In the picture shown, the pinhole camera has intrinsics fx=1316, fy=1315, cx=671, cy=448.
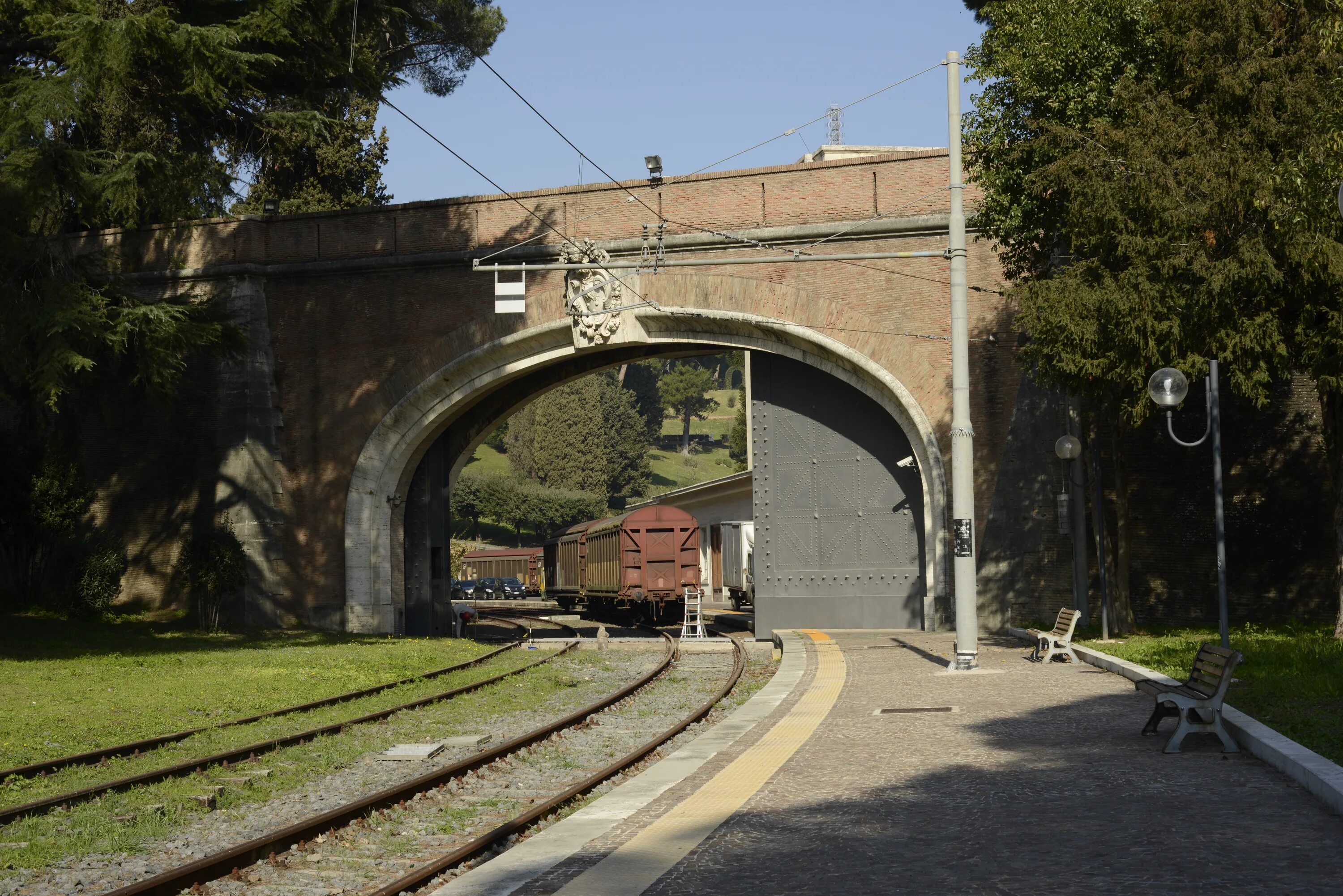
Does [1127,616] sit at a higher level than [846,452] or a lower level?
lower

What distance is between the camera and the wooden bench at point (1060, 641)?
56.0 feet

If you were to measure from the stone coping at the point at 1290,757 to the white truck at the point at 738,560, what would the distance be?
3212 centimetres

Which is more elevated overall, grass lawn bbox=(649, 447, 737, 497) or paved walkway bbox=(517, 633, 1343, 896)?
grass lawn bbox=(649, 447, 737, 497)

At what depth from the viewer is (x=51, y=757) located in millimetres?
11367

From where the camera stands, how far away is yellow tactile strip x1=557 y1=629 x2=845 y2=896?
→ 6.06 metres

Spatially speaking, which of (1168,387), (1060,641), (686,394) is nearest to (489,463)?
(686,394)

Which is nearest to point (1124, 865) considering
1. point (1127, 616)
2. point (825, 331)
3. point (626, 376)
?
point (1127, 616)

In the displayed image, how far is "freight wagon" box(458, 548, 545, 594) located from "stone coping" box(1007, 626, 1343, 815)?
56.2 m

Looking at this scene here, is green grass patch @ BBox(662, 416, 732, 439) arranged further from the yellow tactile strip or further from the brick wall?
the yellow tactile strip

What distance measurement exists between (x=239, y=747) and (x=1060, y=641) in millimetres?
10313

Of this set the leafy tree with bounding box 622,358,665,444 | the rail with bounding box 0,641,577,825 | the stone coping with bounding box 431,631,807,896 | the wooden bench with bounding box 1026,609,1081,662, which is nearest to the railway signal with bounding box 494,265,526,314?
the rail with bounding box 0,641,577,825

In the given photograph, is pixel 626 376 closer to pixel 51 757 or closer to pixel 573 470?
pixel 573 470

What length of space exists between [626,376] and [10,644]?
341ft

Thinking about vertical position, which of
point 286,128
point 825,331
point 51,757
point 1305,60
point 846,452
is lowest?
point 51,757
